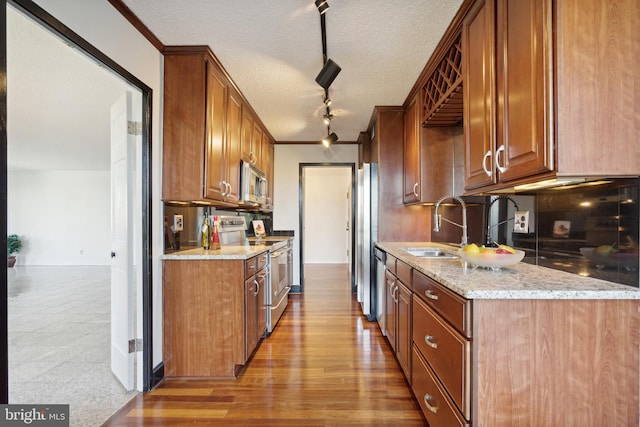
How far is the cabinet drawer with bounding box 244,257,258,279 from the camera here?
2137mm

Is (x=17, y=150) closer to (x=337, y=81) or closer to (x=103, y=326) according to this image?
(x=103, y=326)

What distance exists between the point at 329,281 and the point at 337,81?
141 inches

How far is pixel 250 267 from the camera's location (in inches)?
88.2

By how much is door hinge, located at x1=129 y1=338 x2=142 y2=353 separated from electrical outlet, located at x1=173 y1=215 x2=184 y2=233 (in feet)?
2.57

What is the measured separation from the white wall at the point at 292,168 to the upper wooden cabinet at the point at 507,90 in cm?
297

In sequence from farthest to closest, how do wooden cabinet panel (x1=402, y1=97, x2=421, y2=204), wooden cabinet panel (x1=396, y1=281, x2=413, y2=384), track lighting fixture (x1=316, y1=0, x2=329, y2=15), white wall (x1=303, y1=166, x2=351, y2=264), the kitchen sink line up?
white wall (x1=303, y1=166, x2=351, y2=264)
wooden cabinet panel (x1=402, y1=97, x2=421, y2=204)
the kitchen sink
wooden cabinet panel (x1=396, y1=281, x2=413, y2=384)
track lighting fixture (x1=316, y1=0, x2=329, y2=15)

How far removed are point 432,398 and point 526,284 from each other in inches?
28.6

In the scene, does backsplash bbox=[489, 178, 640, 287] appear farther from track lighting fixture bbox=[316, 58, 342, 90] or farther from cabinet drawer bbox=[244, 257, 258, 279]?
cabinet drawer bbox=[244, 257, 258, 279]

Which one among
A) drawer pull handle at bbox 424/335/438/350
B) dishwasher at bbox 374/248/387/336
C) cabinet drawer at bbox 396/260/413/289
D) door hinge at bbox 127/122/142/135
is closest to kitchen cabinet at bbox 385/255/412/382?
cabinet drawer at bbox 396/260/413/289

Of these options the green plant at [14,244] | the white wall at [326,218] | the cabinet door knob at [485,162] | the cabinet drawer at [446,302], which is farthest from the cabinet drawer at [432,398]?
the green plant at [14,244]

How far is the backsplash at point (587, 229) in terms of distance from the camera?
1.08 metres

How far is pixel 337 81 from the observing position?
2617 millimetres

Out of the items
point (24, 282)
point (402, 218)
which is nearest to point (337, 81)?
point (402, 218)

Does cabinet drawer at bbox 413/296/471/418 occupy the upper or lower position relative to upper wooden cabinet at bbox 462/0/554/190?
lower
